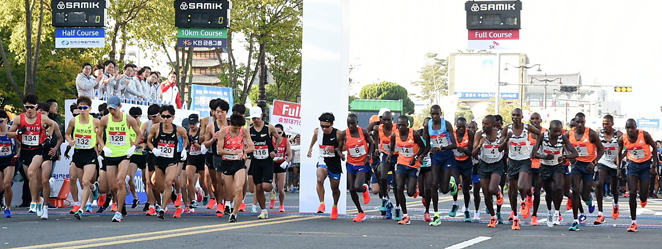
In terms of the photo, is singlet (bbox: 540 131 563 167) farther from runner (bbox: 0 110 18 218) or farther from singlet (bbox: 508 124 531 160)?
runner (bbox: 0 110 18 218)

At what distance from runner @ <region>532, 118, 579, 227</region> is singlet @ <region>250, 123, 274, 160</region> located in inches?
172

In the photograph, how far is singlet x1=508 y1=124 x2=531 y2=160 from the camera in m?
16.0

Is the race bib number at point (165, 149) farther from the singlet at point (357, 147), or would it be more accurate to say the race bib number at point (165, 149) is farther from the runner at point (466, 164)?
the runner at point (466, 164)

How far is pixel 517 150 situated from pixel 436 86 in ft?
570

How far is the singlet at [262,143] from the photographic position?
17.2 meters

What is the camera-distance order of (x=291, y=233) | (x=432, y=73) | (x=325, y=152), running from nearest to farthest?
(x=291, y=233) → (x=325, y=152) → (x=432, y=73)

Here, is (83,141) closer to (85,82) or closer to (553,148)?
(85,82)

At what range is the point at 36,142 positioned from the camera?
1722 cm

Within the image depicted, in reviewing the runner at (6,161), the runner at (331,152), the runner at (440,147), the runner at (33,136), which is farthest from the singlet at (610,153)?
the runner at (6,161)

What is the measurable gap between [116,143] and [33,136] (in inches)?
70.5

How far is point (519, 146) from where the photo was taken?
1608 centimetres

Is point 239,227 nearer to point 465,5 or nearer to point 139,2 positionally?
point 465,5

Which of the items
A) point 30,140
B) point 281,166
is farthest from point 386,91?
point 30,140

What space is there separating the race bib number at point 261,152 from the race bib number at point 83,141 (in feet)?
8.76
